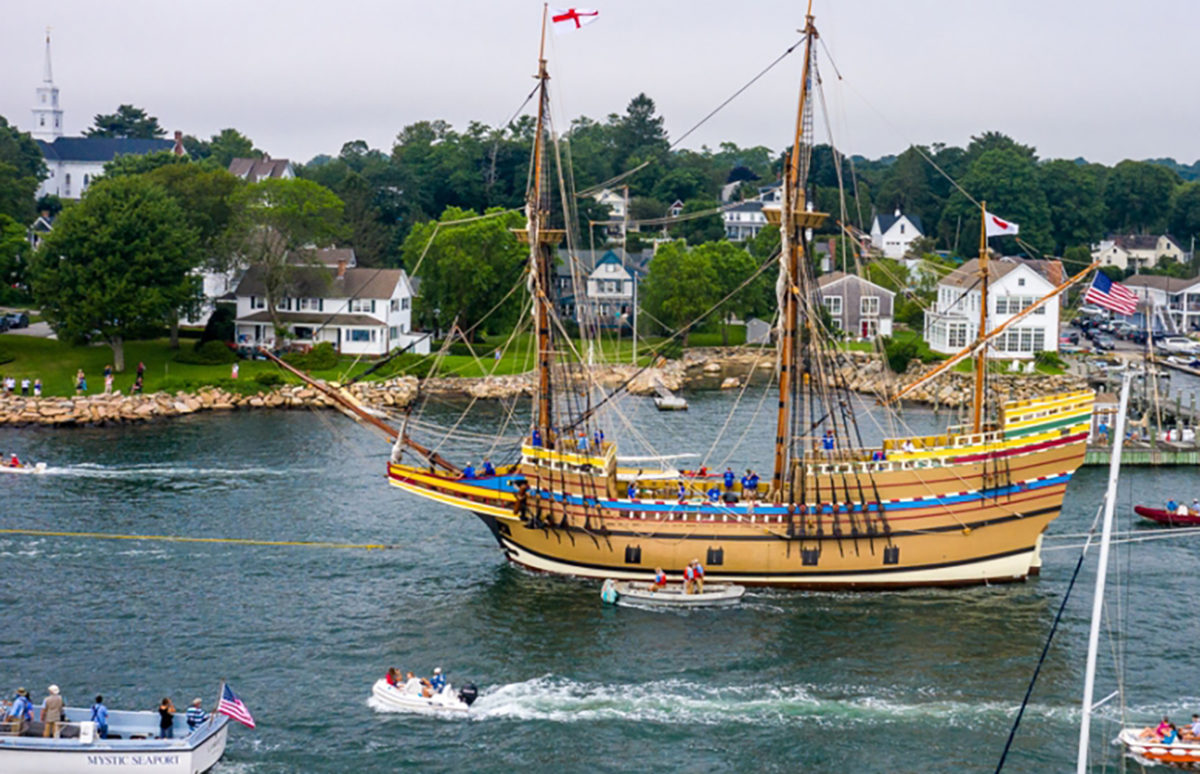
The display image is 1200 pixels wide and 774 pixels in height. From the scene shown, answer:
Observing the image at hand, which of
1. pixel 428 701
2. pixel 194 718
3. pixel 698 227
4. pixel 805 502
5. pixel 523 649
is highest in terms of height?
pixel 698 227

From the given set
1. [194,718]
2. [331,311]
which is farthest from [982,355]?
[331,311]

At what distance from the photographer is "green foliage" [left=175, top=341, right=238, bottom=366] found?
102m

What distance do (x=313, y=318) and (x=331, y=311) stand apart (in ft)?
5.46

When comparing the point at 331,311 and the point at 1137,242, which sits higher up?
the point at 1137,242

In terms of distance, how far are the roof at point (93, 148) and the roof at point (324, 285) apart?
285 ft

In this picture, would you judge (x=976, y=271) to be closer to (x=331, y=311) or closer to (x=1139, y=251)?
(x=331, y=311)

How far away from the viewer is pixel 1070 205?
181 meters

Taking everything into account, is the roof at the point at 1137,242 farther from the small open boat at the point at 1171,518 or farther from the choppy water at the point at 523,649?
the small open boat at the point at 1171,518

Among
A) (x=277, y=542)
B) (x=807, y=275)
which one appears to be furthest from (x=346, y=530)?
(x=807, y=275)

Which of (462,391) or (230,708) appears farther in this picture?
(462,391)

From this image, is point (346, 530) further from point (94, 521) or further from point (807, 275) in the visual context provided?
point (807, 275)

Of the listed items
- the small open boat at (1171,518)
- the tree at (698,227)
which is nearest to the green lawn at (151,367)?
the small open boat at (1171,518)

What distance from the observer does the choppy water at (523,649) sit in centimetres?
3819

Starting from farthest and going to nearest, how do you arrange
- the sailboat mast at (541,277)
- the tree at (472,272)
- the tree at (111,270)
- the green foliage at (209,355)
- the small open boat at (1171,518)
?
the tree at (472,272)
the green foliage at (209,355)
the tree at (111,270)
the small open boat at (1171,518)
the sailboat mast at (541,277)
